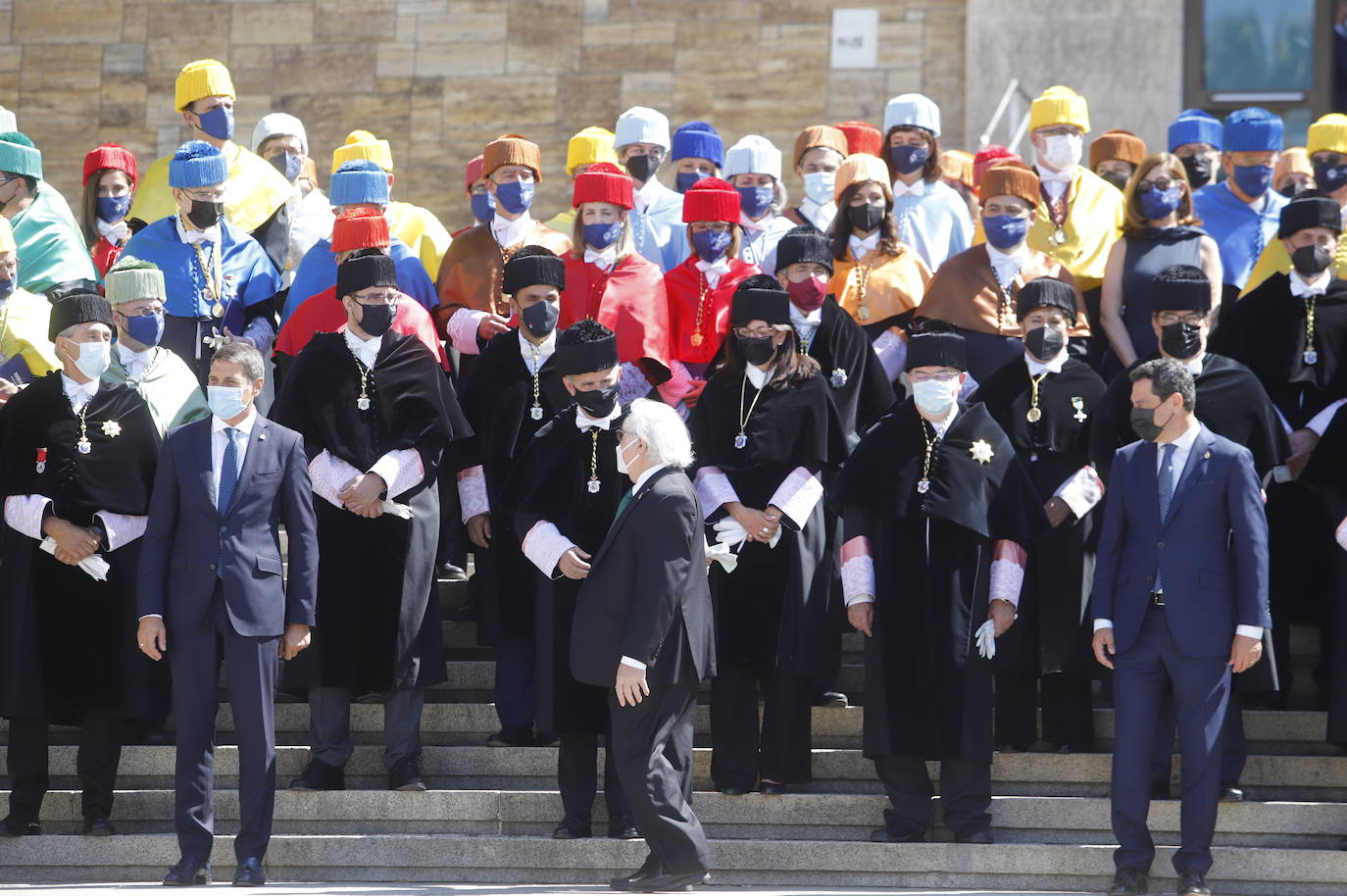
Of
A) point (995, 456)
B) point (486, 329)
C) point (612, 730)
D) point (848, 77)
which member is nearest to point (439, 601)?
point (486, 329)

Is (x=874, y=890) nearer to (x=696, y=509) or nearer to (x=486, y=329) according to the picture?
(x=696, y=509)

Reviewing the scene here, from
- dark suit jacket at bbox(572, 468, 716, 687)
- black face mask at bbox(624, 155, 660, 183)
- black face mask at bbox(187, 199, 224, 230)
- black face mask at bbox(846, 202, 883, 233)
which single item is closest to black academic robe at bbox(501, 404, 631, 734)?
dark suit jacket at bbox(572, 468, 716, 687)

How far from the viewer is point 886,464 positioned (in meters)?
9.14

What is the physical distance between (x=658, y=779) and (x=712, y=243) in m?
2.85

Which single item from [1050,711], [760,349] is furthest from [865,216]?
[1050,711]

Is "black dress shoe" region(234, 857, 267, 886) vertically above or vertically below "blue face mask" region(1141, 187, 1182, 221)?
below

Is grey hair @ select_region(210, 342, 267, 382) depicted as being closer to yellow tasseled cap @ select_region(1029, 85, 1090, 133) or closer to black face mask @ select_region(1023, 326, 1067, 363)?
black face mask @ select_region(1023, 326, 1067, 363)

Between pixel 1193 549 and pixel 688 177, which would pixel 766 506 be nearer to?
pixel 1193 549

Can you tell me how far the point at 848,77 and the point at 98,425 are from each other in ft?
24.0

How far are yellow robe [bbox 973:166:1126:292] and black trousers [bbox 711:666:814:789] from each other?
2.66m

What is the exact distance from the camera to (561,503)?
9047mm

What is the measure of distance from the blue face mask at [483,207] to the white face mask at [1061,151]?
2.76 m

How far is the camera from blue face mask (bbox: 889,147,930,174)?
11.4m

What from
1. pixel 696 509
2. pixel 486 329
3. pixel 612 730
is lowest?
pixel 612 730
